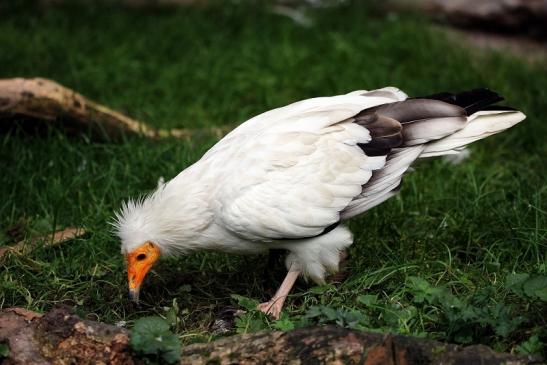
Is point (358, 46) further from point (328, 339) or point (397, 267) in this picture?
point (328, 339)

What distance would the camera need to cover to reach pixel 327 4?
845 cm

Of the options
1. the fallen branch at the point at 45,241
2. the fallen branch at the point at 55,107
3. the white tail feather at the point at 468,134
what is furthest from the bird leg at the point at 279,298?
the fallen branch at the point at 55,107

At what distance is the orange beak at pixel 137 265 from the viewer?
13.7 feet

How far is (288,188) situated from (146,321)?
100 centimetres

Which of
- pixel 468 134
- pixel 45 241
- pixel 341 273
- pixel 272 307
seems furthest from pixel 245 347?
pixel 45 241

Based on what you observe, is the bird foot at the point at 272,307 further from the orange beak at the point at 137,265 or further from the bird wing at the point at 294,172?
the orange beak at the point at 137,265

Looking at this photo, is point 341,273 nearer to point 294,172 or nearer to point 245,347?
point 294,172

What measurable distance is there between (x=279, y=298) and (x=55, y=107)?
2218 millimetres

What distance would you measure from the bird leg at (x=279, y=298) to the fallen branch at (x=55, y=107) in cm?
205

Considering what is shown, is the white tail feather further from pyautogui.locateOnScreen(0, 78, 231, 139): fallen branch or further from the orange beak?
pyautogui.locateOnScreen(0, 78, 231, 139): fallen branch

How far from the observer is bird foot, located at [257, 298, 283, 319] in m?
→ 4.08

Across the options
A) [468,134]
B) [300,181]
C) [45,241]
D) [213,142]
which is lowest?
[45,241]

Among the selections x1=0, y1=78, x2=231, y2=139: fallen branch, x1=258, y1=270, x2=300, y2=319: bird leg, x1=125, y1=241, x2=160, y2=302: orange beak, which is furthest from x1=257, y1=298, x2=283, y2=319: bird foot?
x1=0, y1=78, x2=231, y2=139: fallen branch

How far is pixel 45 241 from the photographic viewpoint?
4.71 meters
